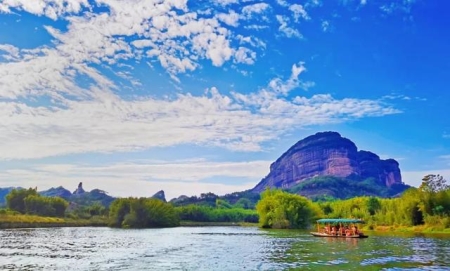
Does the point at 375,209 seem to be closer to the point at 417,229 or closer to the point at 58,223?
the point at 417,229

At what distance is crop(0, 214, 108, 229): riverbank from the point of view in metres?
128

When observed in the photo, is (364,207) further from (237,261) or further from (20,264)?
(20,264)

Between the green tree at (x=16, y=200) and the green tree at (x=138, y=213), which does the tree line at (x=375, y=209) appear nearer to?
the green tree at (x=138, y=213)

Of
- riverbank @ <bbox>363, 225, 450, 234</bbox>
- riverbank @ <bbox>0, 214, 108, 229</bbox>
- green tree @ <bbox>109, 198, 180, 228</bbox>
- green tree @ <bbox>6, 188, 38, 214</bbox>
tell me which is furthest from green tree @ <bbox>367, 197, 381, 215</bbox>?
green tree @ <bbox>6, 188, 38, 214</bbox>

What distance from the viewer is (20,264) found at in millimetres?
33938

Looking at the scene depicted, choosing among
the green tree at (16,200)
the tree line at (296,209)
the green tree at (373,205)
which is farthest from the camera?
the green tree at (16,200)

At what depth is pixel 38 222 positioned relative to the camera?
14225 cm

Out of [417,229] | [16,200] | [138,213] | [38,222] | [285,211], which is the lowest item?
[417,229]

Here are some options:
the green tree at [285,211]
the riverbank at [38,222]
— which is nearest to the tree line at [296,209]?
the green tree at [285,211]

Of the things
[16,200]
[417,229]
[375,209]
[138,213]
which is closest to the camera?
[417,229]

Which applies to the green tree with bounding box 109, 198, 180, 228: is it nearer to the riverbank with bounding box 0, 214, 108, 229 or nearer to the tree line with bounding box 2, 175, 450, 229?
the tree line with bounding box 2, 175, 450, 229

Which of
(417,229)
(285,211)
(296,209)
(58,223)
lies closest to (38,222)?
(58,223)

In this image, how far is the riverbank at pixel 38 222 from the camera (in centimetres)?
12800

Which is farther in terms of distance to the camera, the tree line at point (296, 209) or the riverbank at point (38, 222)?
the riverbank at point (38, 222)
